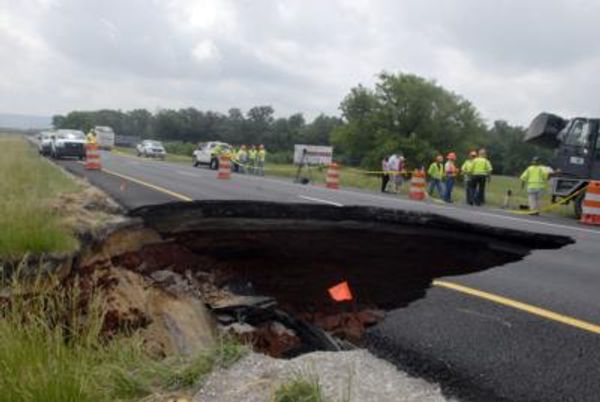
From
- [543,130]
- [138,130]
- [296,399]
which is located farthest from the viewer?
[138,130]

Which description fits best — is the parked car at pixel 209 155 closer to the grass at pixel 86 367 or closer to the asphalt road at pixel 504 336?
the asphalt road at pixel 504 336

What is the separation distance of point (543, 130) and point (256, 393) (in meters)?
18.0

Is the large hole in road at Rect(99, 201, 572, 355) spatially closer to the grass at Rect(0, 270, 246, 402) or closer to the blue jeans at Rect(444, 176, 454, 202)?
the grass at Rect(0, 270, 246, 402)

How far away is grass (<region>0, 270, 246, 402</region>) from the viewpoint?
10.5ft

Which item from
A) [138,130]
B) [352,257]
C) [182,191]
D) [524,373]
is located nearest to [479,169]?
[182,191]

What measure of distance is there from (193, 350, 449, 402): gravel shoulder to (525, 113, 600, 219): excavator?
1494 centimetres

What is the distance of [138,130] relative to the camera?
154 metres

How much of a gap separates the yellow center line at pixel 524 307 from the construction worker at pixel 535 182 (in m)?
13.6

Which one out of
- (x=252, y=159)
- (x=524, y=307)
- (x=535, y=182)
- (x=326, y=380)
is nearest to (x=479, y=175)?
(x=535, y=182)

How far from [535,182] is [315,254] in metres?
12.8

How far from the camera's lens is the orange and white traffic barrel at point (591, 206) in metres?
15.1

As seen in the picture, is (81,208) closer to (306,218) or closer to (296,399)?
(306,218)

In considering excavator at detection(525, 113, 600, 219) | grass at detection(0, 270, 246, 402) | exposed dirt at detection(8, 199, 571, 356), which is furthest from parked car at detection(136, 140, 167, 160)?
grass at detection(0, 270, 246, 402)

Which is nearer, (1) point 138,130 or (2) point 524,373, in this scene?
(2) point 524,373
